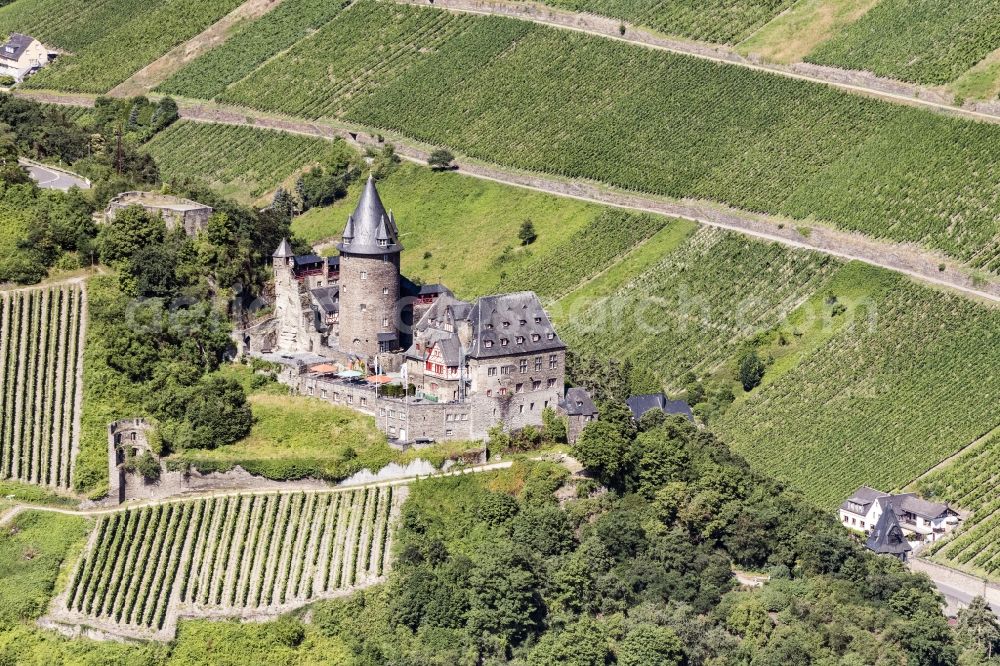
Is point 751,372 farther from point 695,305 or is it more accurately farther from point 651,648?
point 651,648

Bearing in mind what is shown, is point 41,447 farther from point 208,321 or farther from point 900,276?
point 900,276

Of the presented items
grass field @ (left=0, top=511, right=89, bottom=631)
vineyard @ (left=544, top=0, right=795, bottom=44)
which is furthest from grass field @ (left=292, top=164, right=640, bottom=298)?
grass field @ (left=0, top=511, right=89, bottom=631)

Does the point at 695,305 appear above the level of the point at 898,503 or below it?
above

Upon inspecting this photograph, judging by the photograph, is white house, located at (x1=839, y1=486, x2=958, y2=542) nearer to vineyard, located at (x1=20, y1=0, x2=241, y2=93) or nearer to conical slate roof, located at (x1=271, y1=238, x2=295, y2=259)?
conical slate roof, located at (x1=271, y1=238, x2=295, y2=259)

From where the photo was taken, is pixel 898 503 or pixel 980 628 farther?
pixel 898 503

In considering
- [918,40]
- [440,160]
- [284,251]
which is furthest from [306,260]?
[918,40]

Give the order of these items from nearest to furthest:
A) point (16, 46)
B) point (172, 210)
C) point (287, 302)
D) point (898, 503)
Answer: point (898, 503)
point (287, 302)
point (172, 210)
point (16, 46)
